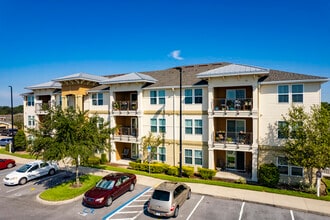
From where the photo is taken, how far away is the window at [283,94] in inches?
722

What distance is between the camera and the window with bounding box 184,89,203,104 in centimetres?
2162

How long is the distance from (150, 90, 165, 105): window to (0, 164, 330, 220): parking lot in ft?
33.7

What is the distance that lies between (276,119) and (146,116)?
41.5 ft

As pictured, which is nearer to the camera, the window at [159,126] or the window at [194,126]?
the window at [194,126]

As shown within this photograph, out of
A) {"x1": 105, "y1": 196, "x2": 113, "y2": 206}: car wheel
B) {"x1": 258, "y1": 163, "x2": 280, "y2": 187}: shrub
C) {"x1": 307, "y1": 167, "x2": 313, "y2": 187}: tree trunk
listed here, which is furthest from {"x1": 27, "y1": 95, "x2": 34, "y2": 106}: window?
{"x1": 307, "y1": 167, "x2": 313, "y2": 187}: tree trunk

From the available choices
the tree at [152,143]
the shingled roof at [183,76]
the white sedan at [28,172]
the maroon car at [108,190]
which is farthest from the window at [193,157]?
the white sedan at [28,172]

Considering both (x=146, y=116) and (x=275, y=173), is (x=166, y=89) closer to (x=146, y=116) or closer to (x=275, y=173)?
(x=146, y=116)

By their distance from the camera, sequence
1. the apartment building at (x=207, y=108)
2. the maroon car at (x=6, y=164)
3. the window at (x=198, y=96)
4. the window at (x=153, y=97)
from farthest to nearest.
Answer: the window at (x=153, y=97), the maroon car at (x=6, y=164), the window at (x=198, y=96), the apartment building at (x=207, y=108)

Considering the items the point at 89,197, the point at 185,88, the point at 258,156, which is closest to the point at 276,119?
the point at 258,156

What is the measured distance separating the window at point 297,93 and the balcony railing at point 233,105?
3.30 metres

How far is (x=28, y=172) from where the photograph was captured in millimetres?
19094

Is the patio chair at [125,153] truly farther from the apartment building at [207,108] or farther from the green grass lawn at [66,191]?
the green grass lawn at [66,191]

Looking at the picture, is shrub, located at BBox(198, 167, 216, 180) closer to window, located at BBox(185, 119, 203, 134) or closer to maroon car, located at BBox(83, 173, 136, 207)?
window, located at BBox(185, 119, 203, 134)

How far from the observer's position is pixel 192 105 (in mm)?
22016
